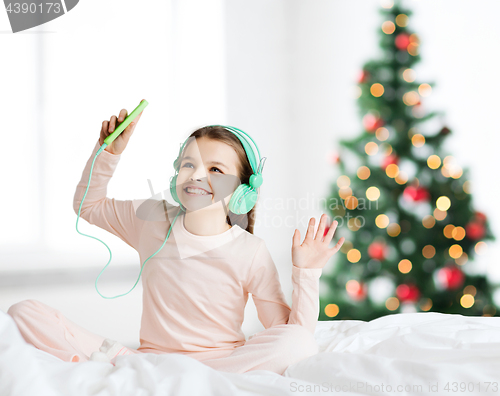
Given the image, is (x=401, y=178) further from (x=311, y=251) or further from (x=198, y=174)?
(x=198, y=174)

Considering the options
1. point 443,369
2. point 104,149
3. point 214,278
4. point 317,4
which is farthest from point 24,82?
point 443,369

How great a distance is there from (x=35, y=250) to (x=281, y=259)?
1.21m

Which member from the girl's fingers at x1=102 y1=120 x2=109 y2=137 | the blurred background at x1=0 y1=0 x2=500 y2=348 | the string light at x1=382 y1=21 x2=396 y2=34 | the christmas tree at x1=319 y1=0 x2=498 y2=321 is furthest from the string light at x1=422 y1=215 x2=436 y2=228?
the girl's fingers at x1=102 y1=120 x2=109 y2=137

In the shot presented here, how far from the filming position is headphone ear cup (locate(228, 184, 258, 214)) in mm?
1015

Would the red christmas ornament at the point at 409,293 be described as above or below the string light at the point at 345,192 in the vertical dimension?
below

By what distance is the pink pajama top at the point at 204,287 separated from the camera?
96 cm

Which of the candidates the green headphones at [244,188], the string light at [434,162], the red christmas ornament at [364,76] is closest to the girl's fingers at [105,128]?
the green headphones at [244,188]

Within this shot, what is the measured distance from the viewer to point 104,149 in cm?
103

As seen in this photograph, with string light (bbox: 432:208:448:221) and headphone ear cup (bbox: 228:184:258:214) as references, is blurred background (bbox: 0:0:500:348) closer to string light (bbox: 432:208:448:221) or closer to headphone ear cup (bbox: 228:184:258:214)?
string light (bbox: 432:208:448:221)

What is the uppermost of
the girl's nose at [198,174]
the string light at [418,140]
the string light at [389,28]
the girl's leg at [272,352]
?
the string light at [389,28]

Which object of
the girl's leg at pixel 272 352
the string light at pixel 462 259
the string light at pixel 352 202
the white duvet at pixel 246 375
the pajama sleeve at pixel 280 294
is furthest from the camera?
the string light at pixel 352 202

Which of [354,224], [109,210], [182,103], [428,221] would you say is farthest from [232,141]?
[428,221]

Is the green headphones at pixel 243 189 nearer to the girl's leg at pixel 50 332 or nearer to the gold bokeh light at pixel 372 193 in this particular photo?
the girl's leg at pixel 50 332

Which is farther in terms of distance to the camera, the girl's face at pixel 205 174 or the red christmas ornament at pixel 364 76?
the red christmas ornament at pixel 364 76
